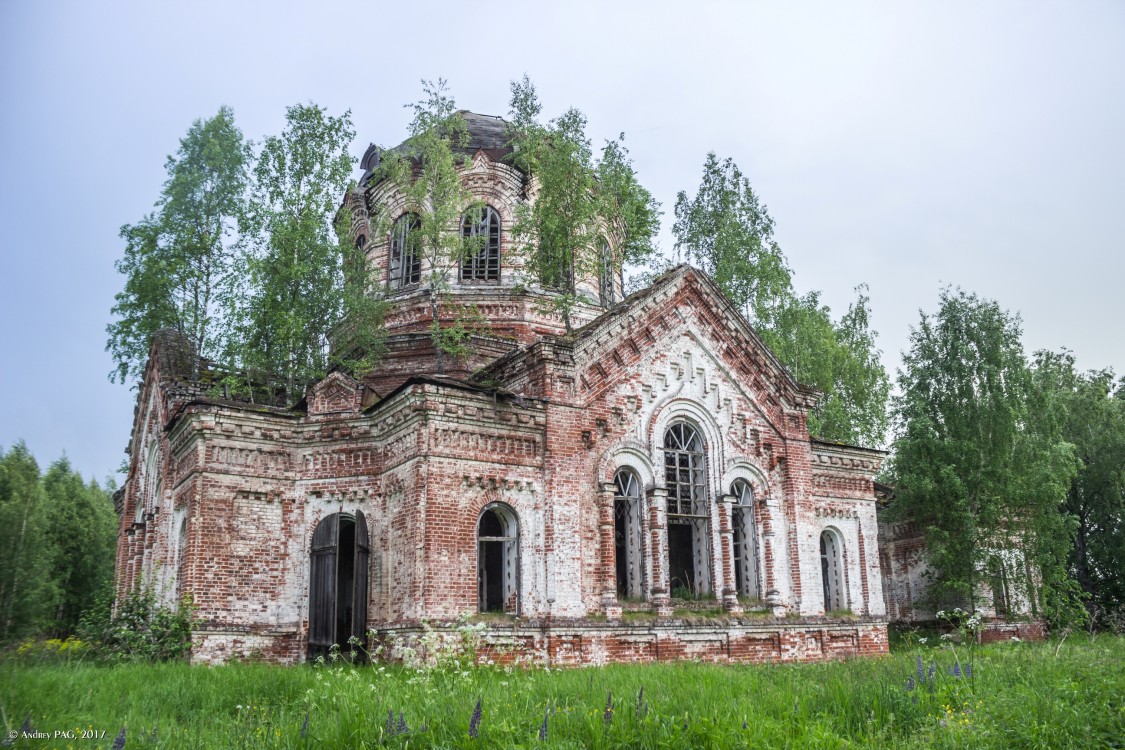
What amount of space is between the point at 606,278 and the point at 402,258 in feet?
17.6

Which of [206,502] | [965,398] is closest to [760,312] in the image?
[965,398]

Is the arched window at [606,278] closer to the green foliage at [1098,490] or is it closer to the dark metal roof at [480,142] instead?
the dark metal roof at [480,142]

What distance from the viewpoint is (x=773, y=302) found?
25.6m

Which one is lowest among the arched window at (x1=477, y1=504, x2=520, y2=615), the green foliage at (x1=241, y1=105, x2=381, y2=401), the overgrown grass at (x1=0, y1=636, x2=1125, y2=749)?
the overgrown grass at (x1=0, y1=636, x2=1125, y2=749)

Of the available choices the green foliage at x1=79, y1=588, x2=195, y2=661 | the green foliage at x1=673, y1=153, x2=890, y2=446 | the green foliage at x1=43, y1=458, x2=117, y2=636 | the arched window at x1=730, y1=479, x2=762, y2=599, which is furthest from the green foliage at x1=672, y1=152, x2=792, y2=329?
the green foliage at x1=43, y1=458, x2=117, y2=636

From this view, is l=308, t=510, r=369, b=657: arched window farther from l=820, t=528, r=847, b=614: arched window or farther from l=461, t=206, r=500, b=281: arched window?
l=820, t=528, r=847, b=614: arched window

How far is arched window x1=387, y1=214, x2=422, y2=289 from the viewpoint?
2148cm

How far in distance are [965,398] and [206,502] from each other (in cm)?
1819

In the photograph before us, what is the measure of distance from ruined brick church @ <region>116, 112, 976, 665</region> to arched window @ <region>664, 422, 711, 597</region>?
0.05 m

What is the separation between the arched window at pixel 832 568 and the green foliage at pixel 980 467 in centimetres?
→ 342

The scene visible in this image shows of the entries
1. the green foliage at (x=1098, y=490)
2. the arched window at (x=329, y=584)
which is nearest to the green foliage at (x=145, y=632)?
the arched window at (x=329, y=584)

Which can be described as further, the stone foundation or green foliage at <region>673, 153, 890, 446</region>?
green foliage at <region>673, 153, 890, 446</region>

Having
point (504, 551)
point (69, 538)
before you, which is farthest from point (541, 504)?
point (69, 538)

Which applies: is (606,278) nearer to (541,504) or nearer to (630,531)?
(630,531)
